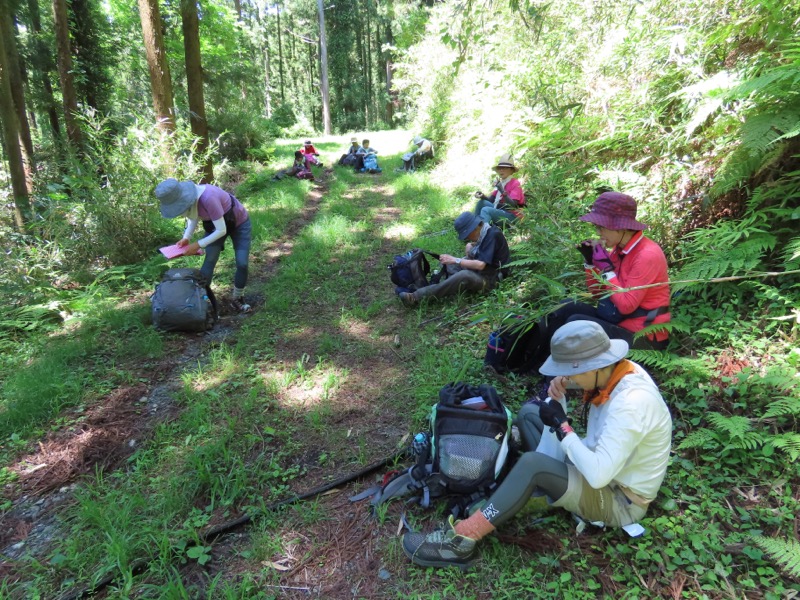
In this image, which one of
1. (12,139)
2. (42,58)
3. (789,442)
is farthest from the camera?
(42,58)

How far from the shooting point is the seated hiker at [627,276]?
122 inches

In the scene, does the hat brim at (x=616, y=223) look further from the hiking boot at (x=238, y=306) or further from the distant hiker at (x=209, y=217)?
the hiking boot at (x=238, y=306)

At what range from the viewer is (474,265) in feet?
16.1

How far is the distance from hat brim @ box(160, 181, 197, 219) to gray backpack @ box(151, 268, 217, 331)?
0.67m

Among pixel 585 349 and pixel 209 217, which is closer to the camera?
pixel 585 349

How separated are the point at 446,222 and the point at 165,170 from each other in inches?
194

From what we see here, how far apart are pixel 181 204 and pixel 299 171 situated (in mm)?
8301

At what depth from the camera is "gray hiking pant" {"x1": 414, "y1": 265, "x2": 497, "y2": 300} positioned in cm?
492

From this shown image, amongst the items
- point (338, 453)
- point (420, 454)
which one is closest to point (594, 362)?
point (420, 454)

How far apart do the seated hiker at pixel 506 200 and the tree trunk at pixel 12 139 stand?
290 inches

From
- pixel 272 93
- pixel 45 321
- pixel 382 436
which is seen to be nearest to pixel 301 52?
pixel 272 93

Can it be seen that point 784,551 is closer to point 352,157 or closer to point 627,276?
point 627,276

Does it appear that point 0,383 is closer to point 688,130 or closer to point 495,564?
point 495,564

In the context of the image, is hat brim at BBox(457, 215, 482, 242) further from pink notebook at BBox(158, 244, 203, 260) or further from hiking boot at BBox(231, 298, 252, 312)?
pink notebook at BBox(158, 244, 203, 260)
